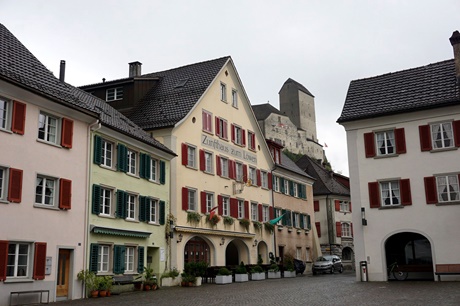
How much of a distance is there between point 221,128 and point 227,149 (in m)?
1.43

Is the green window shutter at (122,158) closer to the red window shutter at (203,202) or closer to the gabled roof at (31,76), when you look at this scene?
the gabled roof at (31,76)

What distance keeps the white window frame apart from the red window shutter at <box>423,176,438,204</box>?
0.55 feet

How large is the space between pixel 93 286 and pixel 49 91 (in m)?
7.75

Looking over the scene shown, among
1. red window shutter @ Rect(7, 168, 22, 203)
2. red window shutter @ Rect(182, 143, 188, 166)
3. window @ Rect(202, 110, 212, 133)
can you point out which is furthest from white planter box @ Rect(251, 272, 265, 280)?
red window shutter @ Rect(7, 168, 22, 203)

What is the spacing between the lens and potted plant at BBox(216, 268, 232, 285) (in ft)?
99.8

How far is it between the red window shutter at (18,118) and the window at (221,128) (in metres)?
17.6

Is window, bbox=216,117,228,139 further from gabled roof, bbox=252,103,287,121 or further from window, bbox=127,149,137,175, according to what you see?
gabled roof, bbox=252,103,287,121

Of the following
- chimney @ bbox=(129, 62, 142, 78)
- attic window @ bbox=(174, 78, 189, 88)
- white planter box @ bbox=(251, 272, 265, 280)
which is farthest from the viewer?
chimney @ bbox=(129, 62, 142, 78)

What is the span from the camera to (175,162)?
31.4m

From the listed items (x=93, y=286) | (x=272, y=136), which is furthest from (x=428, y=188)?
(x=272, y=136)

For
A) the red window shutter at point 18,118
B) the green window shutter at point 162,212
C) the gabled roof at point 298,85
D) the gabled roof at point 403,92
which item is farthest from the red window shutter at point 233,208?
the gabled roof at point 298,85

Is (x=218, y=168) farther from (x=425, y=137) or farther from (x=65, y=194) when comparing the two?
(x=65, y=194)

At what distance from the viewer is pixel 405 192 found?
2844 cm

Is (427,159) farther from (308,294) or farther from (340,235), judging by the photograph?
(340,235)
